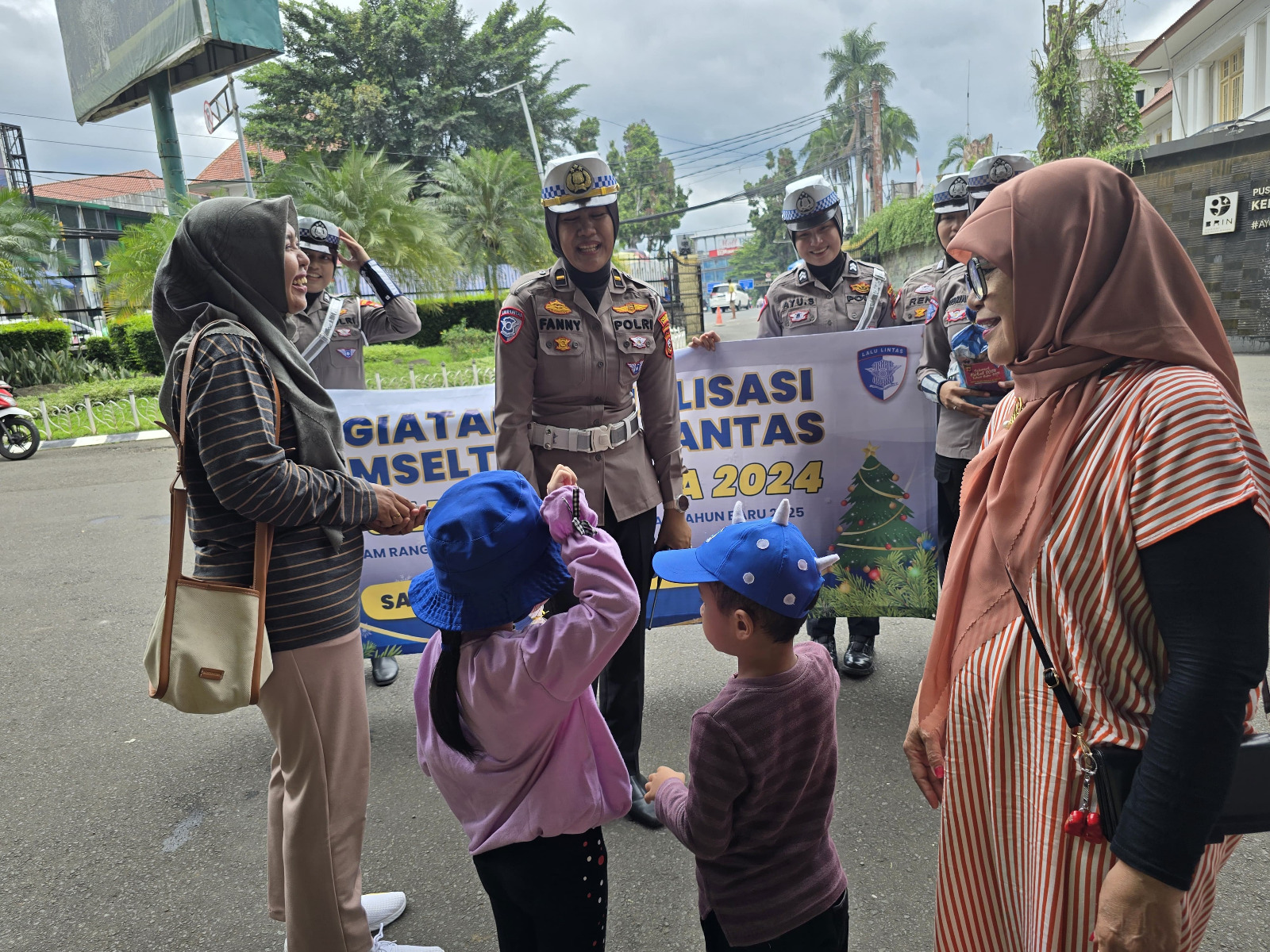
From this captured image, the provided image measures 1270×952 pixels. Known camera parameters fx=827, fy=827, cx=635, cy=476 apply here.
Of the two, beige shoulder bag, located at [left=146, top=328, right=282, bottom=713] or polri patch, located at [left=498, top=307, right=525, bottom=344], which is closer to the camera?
beige shoulder bag, located at [left=146, top=328, right=282, bottom=713]

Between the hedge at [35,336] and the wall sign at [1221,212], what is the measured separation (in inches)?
1039

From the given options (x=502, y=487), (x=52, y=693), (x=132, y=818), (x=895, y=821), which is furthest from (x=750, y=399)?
(x=52, y=693)

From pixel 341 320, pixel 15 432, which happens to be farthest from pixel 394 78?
pixel 341 320

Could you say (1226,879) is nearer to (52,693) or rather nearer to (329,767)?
(329,767)

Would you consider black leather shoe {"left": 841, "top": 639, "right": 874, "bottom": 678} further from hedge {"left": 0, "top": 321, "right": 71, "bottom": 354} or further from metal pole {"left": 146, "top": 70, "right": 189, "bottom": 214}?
hedge {"left": 0, "top": 321, "right": 71, "bottom": 354}

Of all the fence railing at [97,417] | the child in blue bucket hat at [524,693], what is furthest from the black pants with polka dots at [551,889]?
the fence railing at [97,417]

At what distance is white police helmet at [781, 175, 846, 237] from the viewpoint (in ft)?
13.5

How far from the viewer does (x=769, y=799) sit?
5.28 ft

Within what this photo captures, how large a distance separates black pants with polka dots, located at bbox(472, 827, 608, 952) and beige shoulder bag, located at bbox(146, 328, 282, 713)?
2.24 ft

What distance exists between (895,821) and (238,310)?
2528mm

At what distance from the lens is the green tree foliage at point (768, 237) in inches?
3312

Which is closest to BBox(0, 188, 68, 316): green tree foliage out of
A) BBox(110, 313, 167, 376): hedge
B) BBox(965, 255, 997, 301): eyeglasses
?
BBox(110, 313, 167, 376): hedge

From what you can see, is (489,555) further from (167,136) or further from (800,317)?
(167,136)

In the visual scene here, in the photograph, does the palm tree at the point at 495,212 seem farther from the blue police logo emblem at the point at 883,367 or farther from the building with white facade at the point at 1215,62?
the blue police logo emblem at the point at 883,367
